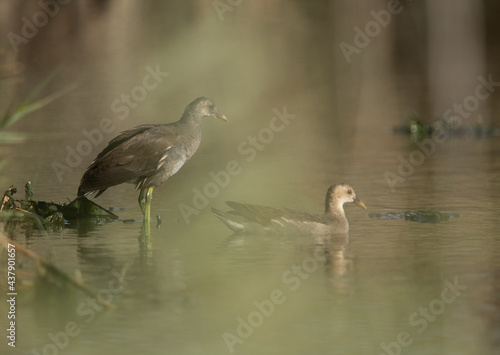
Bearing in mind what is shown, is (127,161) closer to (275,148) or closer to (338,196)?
(338,196)

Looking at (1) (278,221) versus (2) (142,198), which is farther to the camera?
(2) (142,198)

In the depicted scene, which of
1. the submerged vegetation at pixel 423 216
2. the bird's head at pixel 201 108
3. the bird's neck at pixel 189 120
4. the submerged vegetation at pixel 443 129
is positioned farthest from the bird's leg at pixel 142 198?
the submerged vegetation at pixel 443 129

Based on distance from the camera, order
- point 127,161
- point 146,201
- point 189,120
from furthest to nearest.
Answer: point 189,120, point 146,201, point 127,161

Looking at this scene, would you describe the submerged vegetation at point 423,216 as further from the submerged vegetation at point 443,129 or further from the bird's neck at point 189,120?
the submerged vegetation at point 443,129

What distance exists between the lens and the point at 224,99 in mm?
31078

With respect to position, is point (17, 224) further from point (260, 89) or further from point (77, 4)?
point (77, 4)

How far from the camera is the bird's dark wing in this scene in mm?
13484

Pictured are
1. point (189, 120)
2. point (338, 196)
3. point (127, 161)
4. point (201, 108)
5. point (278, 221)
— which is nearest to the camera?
point (278, 221)

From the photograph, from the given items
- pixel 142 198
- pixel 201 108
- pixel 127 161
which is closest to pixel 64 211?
pixel 142 198

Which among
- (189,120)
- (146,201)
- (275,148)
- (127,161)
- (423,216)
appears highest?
(189,120)

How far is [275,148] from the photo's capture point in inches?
856

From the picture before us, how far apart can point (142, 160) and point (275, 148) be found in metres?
8.36

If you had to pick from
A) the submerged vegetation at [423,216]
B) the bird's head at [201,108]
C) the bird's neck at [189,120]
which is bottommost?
the submerged vegetation at [423,216]

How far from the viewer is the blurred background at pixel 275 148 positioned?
30.3 feet
